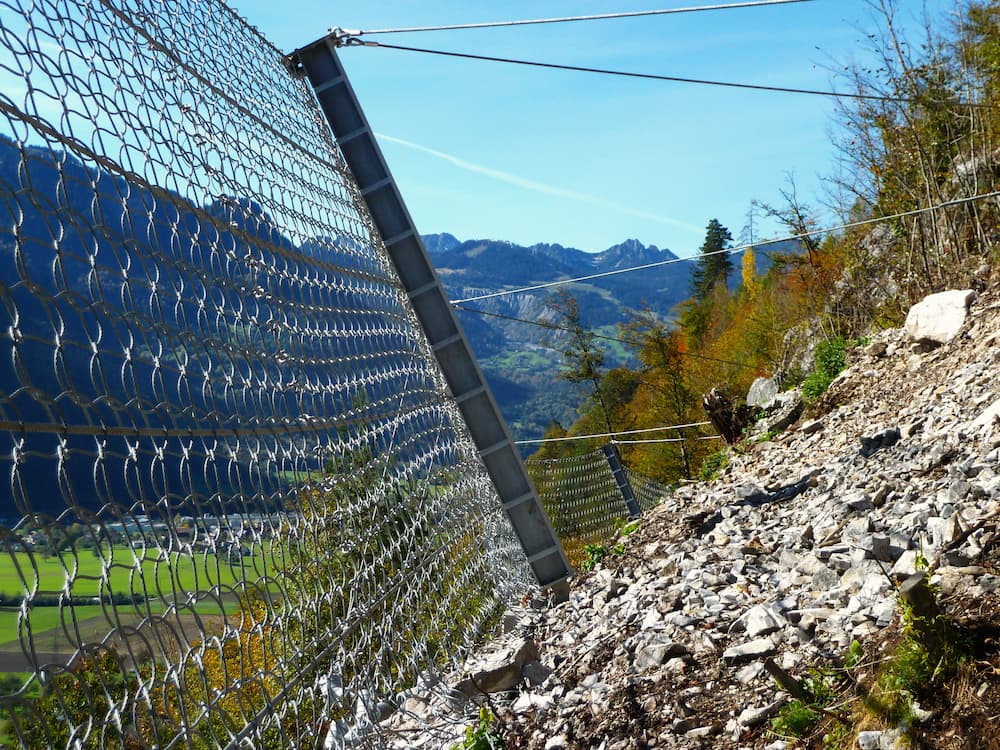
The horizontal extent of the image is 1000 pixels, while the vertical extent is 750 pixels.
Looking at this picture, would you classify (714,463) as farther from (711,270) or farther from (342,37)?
(711,270)

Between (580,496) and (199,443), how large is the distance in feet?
22.4

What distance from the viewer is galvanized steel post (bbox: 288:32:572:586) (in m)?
3.57

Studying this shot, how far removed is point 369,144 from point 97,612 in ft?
8.51

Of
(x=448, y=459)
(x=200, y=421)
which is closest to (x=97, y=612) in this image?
(x=200, y=421)

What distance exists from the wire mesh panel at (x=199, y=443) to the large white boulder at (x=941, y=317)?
438 centimetres

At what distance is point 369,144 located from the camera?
3.56 m

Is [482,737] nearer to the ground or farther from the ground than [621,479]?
farther from the ground

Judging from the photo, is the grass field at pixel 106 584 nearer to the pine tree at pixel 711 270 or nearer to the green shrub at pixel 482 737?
the green shrub at pixel 482 737

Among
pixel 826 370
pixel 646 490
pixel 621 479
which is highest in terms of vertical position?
pixel 826 370

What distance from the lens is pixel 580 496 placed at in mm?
8258

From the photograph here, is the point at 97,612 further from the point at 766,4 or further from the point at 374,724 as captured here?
the point at 766,4

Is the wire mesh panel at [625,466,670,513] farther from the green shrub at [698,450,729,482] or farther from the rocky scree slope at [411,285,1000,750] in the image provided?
the rocky scree slope at [411,285,1000,750]

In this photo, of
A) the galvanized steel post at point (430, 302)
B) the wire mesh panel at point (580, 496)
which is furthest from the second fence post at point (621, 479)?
the galvanized steel post at point (430, 302)

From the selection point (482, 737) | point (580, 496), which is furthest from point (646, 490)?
point (482, 737)
